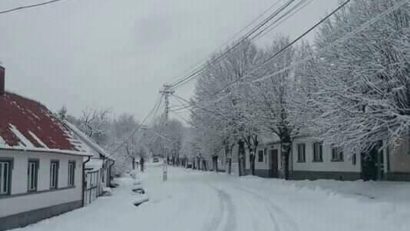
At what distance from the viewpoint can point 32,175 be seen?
859 inches

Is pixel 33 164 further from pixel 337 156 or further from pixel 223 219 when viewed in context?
pixel 337 156

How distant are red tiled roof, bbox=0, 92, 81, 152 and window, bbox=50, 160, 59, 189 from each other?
2.44ft

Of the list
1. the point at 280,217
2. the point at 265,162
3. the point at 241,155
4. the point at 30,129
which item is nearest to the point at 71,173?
the point at 30,129

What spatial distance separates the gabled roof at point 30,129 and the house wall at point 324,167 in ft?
52.9

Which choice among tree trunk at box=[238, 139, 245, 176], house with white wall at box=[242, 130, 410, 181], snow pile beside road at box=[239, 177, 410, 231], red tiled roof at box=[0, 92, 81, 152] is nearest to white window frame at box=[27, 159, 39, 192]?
red tiled roof at box=[0, 92, 81, 152]

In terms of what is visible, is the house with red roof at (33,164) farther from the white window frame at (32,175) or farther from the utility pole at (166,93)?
the utility pole at (166,93)

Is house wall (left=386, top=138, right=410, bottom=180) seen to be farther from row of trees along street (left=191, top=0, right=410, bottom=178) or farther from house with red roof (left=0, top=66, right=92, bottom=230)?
house with red roof (left=0, top=66, right=92, bottom=230)

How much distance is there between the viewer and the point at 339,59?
2522cm

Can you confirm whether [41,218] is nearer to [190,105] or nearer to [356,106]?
[356,106]

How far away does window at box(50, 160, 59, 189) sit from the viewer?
24169 mm

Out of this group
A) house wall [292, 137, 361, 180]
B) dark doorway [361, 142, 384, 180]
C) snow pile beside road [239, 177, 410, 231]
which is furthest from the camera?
house wall [292, 137, 361, 180]

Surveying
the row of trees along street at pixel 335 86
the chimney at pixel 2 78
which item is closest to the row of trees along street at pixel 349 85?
the row of trees along street at pixel 335 86

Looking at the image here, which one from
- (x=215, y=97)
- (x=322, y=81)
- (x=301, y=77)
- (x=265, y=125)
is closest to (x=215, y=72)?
(x=215, y=97)

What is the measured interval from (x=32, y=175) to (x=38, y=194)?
35.9 inches
